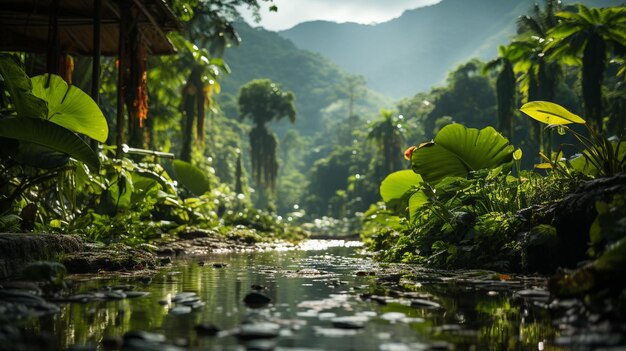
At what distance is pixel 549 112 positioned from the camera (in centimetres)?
697

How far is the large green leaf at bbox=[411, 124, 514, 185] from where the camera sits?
359 inches

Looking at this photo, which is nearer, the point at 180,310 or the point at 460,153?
the point at 180,310

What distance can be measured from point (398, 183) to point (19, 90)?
23.1ft

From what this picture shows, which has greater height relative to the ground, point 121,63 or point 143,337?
point 121,63

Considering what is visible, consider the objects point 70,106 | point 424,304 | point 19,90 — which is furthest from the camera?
point 70,106

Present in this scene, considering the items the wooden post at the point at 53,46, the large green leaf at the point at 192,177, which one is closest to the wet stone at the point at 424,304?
the wooden post at the point at 53,46

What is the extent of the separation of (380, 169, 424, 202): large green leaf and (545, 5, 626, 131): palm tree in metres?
12.9

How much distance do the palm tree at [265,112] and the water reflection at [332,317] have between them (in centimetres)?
4268

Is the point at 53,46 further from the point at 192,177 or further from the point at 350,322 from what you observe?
the point at 192,177

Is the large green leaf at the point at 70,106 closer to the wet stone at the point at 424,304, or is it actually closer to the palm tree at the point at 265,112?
the wet stone at the point at 424,304

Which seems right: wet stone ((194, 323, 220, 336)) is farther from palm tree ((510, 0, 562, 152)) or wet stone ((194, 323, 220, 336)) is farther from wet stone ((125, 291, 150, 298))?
palm tree ((510, 0, 562, 152))

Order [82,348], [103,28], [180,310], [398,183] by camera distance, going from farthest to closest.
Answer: [398,183] → [103,28] → [180,310] → [82,348]

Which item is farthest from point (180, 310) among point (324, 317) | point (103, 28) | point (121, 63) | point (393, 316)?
point (103, 28)

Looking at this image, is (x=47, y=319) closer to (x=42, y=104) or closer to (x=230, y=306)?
(x=230, y=306)
